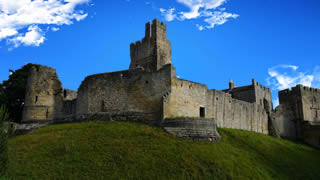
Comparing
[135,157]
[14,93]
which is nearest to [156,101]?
[135,157]

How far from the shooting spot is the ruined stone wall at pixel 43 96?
3509 cm

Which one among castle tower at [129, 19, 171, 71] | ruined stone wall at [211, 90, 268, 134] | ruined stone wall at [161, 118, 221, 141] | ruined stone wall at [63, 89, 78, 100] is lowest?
ruined stone wall at [161, 118, 221, 141]

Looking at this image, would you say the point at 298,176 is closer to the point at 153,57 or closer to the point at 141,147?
the point at 141,147

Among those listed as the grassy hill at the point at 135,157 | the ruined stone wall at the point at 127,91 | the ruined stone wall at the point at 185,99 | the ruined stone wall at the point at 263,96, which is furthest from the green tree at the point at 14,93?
the ruined stone wall at the point at 263,96

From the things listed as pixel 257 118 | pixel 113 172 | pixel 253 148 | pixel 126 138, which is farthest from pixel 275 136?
pixel 113 172

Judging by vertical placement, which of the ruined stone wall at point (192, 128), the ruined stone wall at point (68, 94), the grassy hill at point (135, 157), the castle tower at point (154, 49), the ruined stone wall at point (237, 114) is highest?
the castle tower at point (154, 49)

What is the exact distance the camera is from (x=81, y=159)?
20.3 meters

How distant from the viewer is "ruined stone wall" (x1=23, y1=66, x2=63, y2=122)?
3509cm

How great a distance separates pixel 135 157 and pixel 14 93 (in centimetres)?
2782

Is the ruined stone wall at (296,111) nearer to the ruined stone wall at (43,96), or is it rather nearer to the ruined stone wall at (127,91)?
the ruined stone wall at (127,91)

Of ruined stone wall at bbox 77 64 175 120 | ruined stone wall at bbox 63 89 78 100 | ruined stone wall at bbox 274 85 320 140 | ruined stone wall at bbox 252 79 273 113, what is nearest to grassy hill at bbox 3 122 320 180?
ruined stone wall at bbox 77 64 175 120

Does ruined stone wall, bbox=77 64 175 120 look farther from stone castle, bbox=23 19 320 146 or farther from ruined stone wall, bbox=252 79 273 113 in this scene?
ruined stone wall, bbox=252 79 273 113

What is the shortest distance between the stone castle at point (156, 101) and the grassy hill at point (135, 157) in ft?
6.06

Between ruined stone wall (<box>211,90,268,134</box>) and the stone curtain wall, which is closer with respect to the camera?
the stone curtain wall
